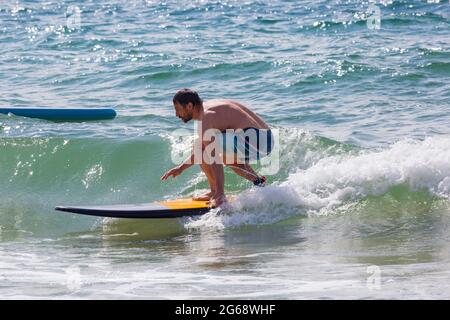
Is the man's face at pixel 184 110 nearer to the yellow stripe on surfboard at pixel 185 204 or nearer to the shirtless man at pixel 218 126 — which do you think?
the shirtless man at pixel 218 126

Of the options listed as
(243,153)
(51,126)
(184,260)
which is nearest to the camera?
Result: (184,260)

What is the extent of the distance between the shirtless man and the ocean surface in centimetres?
25

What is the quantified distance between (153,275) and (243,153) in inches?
80.1

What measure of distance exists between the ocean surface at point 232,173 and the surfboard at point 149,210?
0.11 metres

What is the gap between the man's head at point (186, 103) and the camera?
7.48m

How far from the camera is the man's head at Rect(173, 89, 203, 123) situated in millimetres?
7484

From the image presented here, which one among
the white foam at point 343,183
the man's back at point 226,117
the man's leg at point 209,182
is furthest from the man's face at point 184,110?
the white foam at point 343,183

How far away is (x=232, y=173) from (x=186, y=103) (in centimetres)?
187

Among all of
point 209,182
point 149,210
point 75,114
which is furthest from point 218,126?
point 75,114

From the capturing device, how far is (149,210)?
7.63 metres
